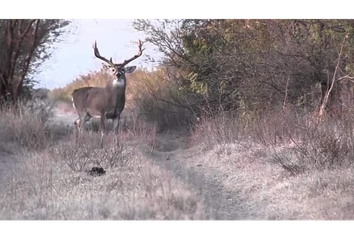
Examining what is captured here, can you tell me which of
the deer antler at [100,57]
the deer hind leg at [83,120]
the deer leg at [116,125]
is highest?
the deer antler at [100,57]

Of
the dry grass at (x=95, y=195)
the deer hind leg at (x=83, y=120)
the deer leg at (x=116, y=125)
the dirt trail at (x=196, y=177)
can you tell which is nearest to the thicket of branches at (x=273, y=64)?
the dirt trail at (x=196, y=177)

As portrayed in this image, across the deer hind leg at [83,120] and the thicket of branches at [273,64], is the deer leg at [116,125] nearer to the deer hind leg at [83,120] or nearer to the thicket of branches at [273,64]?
the deer hind leg at [83,120]

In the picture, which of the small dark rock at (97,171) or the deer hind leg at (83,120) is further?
the deer hind leg at (83,120)

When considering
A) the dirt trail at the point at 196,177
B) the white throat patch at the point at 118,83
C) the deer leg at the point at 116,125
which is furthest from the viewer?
the white throat patch at the point at 118,83

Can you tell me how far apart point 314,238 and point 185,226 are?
1548mm

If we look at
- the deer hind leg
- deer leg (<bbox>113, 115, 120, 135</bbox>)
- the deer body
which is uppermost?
the deer body

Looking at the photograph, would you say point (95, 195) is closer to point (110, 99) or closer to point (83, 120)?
point (110, 99)

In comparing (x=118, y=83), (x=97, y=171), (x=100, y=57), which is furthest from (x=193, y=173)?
(x=100, y=57)

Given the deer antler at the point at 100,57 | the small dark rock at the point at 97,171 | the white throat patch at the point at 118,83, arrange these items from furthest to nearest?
the white throat patch at the point at 118,83
the deer antler at the point at 100,57
the small dark rock at the point at 97,171

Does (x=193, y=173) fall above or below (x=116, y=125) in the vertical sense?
above

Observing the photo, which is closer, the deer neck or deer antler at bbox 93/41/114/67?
deer antler at bbox 93/41/114/67

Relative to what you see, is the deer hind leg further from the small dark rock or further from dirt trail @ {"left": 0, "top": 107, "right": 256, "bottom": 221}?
the small dark rock

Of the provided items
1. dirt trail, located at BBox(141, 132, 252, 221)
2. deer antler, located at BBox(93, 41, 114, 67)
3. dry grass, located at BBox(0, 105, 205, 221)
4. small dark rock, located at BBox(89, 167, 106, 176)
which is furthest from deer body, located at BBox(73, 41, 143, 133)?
→ small dark rock, located at BBox(89, 167, 106, 176)
